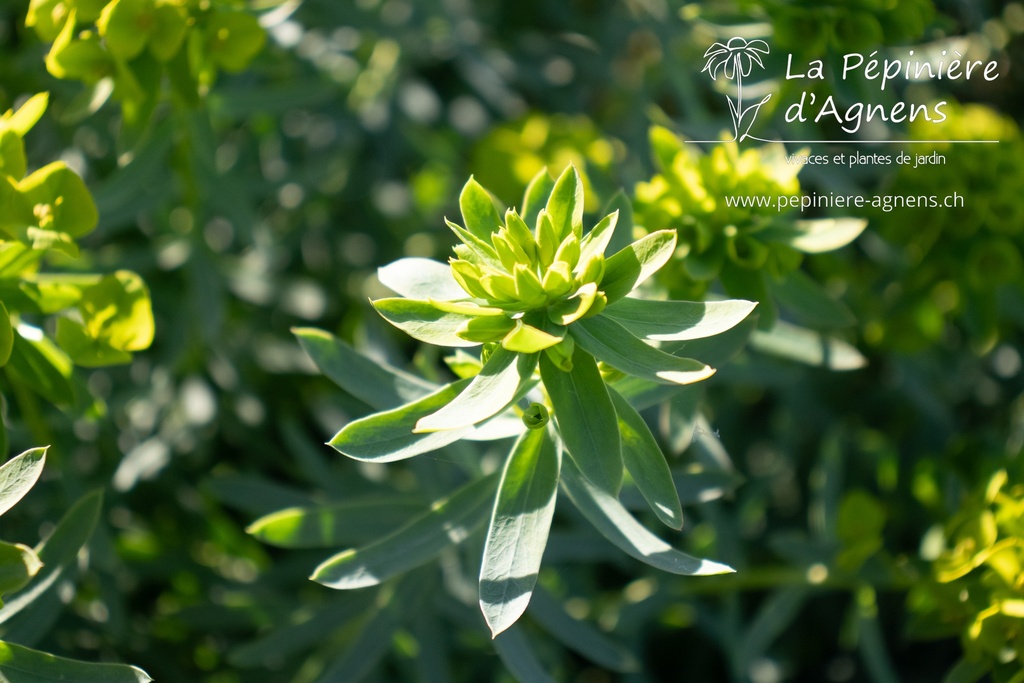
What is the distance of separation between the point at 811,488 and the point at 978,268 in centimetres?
53

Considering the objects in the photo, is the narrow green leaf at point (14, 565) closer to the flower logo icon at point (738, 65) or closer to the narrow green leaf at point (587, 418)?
the narrow green leaf at point (587, 418)

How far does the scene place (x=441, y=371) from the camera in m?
1.88

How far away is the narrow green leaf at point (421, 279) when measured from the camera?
98 cm

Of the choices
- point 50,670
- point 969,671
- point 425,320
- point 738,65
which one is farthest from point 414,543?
point 738,65

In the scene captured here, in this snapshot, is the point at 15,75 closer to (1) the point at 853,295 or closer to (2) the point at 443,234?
(2) the point at 443,234

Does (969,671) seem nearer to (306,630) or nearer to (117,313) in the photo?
(306,630)

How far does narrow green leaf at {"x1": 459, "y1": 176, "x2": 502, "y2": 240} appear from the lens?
0.96 meters

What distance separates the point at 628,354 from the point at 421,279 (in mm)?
249

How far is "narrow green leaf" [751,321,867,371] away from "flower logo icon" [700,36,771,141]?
33 centimetres

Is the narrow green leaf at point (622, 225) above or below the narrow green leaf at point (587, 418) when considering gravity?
above

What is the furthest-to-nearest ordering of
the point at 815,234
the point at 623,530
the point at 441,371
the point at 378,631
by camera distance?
the point at 441,371 < the point at 378,631 < the point at 815,234 < the point at 623,530

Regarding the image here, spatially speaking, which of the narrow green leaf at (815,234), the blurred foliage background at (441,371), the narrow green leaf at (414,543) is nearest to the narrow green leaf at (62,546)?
the blurred foliage background at (441,371)

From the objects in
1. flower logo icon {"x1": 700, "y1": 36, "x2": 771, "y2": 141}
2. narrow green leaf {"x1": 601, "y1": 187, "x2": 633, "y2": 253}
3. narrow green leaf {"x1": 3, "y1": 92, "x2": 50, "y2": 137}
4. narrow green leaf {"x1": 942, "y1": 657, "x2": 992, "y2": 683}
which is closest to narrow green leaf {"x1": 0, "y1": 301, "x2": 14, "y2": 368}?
narrow green leaf {"x1": 3, "y1": 92, "x2": 50, "y2": 137}

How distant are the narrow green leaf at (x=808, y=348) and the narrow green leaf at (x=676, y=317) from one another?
0.43 m
